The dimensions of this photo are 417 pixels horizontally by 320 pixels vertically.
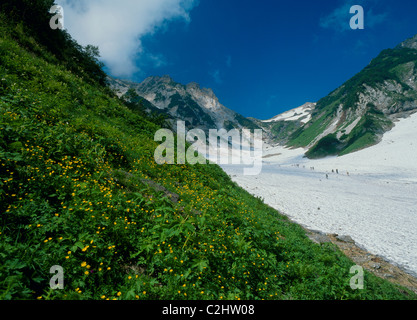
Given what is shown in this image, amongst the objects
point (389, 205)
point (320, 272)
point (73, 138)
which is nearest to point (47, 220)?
point (73, 138)

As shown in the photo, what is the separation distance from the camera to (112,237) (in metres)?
4.52

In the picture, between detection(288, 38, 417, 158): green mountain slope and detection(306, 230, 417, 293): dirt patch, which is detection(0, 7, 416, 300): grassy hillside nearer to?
detection(306, 230, 417, 293): dirt patch

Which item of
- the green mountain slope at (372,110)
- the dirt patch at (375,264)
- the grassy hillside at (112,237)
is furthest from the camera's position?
the green mountain slope at (372,110)

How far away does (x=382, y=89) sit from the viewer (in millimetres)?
137125

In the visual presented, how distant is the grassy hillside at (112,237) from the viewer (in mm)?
3639

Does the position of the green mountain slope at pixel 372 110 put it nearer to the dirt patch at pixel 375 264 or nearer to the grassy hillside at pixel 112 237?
the dirt patch at pixel 375 264

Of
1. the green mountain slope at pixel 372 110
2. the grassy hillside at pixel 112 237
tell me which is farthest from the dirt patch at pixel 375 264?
the green mountain slope at pixel 372 110

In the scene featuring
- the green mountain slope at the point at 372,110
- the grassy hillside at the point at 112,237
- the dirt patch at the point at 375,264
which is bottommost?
the dirt patch at the point at 375,264

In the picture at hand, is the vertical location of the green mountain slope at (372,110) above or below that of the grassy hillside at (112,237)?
above

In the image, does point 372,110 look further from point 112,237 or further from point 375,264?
point 112,237

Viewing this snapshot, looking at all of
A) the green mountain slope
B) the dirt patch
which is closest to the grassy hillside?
the dirt patch

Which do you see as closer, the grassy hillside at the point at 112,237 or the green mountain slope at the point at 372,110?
the grassy hillside at the point at 112,237

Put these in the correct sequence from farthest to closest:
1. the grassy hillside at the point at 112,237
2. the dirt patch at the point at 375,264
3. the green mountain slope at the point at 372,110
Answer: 1. the green mountain slope at the point at 372,110
2. the dirt patch at the point at 375,264
3. the grassy hillside at the point at 112,237

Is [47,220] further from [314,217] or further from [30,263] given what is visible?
[314,217]
